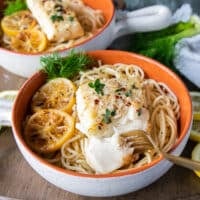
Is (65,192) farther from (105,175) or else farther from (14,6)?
(14,6)

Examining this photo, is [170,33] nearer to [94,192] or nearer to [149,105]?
[149,105]

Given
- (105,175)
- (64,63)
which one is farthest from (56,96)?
(105,175)

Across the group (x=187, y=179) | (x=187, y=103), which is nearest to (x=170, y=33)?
(x=187, y=103)

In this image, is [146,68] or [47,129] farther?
[146,68]

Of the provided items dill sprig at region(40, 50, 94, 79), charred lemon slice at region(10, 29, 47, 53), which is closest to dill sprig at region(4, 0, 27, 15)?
charred lemon slice at region(10, 29, 47, 53)

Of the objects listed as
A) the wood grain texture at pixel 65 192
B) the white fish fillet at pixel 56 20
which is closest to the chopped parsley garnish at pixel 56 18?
the white fish fillet at pixel 56 20

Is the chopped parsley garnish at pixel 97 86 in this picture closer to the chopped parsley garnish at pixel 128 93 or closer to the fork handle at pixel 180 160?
the chopped parsley garnish at pixel 128 93
